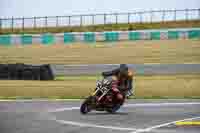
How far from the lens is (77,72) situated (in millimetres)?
32031

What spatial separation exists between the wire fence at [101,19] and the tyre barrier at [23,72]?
1496 cm

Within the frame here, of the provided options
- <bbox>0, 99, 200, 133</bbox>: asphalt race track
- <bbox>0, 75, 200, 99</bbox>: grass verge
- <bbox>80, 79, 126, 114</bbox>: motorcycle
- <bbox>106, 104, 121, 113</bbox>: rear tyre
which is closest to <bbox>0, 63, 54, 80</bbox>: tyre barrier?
<bbox>0, 75, 200, 99</bbox>: grass verge

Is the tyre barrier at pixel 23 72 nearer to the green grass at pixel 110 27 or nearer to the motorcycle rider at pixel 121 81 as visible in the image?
the motorcycle rider at pixel 121 81

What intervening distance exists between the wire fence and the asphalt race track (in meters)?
25.4

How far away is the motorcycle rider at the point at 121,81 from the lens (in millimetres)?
13945

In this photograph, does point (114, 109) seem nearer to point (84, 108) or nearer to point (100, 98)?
point (100, 98)

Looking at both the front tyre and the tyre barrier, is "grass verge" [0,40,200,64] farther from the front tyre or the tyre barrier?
the front tyre

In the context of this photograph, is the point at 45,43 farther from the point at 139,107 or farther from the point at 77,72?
the point at 139,107

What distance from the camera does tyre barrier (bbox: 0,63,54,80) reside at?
26.6 meters

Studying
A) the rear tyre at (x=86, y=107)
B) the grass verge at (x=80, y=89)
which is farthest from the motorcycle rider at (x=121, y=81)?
the grass verge at (x=80, y=89)

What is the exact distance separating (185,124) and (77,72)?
20864 mm

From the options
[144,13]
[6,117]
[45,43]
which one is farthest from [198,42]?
[6,117]

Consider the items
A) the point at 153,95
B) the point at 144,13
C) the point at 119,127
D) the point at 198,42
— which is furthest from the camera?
the point at 144,13

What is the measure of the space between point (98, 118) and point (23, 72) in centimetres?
1422
